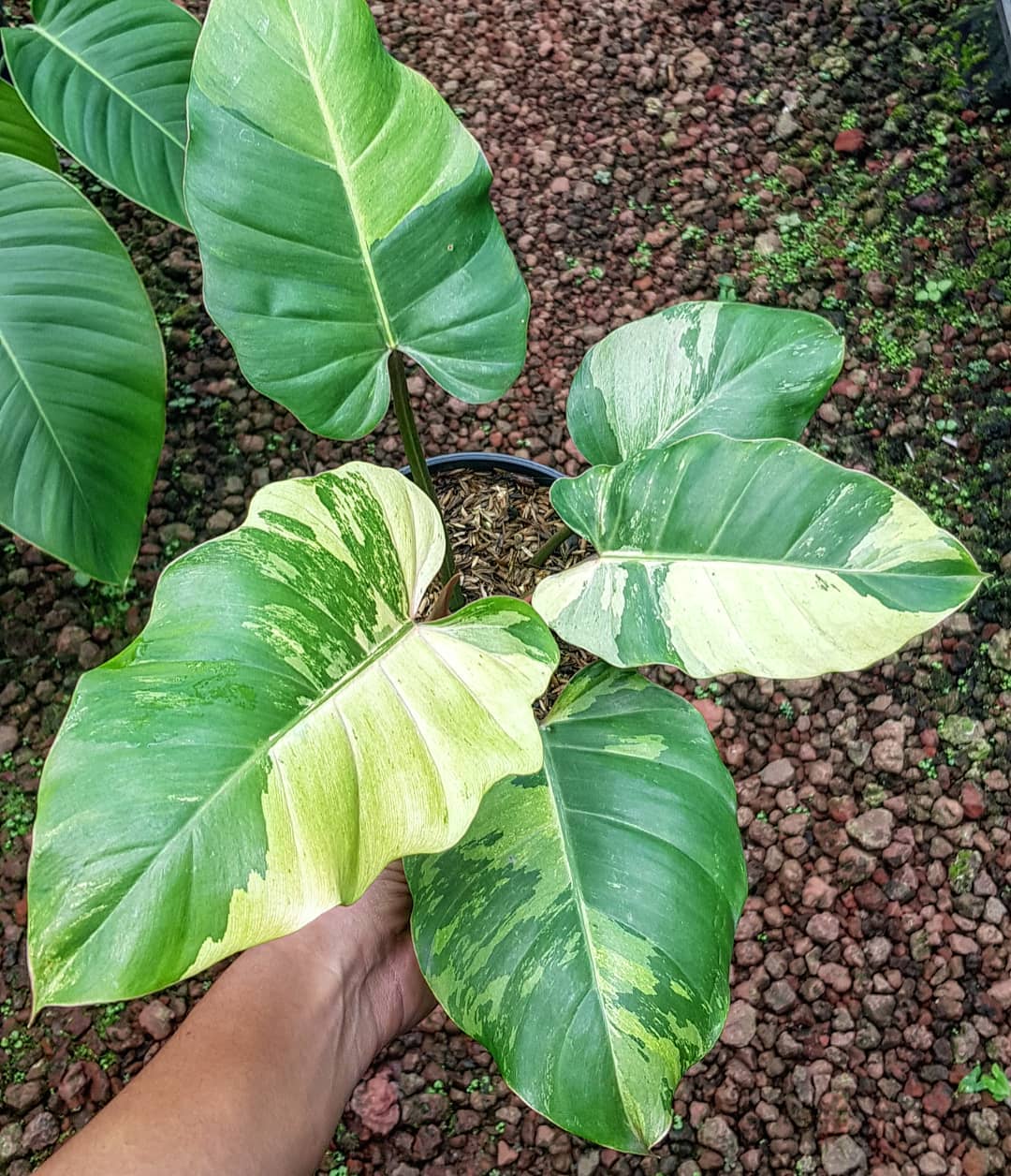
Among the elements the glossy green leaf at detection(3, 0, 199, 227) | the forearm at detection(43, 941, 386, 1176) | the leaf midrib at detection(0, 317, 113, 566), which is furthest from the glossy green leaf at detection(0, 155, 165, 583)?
the forearm at detection(43, 941, 386, 1176)

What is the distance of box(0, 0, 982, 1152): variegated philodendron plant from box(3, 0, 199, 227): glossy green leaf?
0.39 m

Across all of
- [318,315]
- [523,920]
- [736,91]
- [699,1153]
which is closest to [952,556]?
[523,920]

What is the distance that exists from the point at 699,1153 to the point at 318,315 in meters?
1.12

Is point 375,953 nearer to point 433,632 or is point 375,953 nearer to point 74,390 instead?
point 433,632

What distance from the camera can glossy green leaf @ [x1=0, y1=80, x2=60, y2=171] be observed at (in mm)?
1314

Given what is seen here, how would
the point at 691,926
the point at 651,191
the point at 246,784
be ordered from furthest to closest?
the point at 651,191, the point at 691,926, the point at 246,784

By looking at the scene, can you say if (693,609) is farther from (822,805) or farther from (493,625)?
(822,805)

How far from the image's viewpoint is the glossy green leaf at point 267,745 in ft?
1.87

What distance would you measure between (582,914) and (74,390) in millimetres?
783

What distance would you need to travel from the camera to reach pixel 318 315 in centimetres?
89

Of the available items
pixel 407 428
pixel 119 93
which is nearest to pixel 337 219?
pixel 407 428

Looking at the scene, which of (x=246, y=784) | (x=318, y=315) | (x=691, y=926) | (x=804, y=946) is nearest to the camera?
(x=246, y=784)

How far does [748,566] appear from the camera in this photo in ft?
2.61

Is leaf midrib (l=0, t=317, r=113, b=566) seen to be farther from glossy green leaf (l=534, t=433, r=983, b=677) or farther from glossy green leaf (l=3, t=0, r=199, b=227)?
glossy green leaf (l=534, t=433, r=983, b=677)
